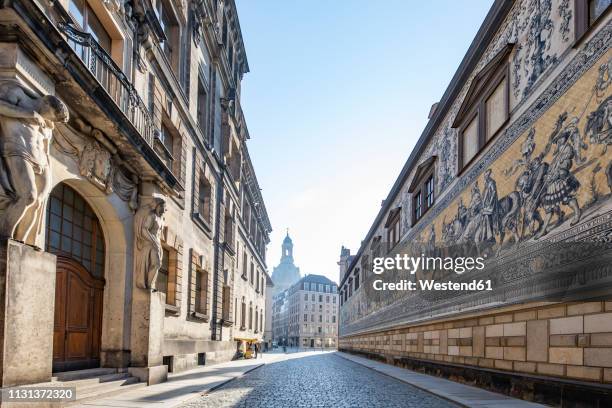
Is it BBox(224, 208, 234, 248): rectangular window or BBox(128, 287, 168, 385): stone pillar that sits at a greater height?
BBox(224, 208, 234, 248): rectangular window

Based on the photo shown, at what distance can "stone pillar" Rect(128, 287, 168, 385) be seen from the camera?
1170 cm

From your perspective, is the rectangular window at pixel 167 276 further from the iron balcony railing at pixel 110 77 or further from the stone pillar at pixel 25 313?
the stone pillar at pixel 25 313

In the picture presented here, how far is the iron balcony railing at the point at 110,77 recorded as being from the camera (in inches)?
380

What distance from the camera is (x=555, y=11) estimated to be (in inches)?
390

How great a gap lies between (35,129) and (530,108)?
9288 mm

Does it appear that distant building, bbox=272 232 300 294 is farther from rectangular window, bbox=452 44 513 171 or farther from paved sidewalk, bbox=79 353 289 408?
paved sidewalk, bbox=79 353 289 408

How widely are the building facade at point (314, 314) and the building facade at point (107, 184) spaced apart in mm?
103362

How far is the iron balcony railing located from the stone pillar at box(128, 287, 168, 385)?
3.65m

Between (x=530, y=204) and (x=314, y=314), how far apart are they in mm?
119415

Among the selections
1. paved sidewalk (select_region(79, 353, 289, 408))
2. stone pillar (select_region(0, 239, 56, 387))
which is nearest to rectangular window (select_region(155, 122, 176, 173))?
paved sidewalk (select_region(79, 353, 289, 408))

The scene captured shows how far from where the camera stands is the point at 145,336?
38.5 feet

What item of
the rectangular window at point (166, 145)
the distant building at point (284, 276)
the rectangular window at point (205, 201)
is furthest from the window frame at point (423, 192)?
the distant building at point (284, 276)

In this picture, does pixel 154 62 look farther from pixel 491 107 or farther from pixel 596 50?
pixel 596 50

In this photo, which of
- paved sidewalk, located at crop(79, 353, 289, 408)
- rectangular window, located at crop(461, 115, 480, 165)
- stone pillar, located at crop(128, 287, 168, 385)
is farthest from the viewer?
rectangular window, located at crop(461, 115, 480, 165)
